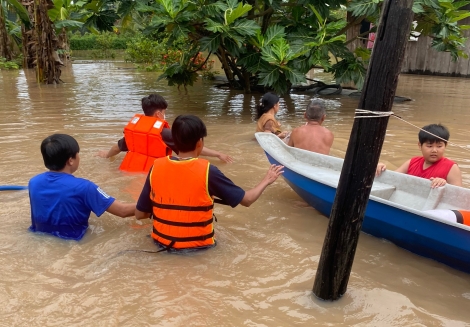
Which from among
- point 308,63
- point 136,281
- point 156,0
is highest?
point 156,0

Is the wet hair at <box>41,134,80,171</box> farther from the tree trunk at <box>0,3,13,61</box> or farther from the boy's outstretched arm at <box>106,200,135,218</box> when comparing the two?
the tree trunk at <box>0,3,13,61</box>

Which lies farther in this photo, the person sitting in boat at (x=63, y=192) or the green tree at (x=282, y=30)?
the green tree at (x=282, y=30)

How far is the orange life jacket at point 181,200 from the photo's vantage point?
10.8 feet

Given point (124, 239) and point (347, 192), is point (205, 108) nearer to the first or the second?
point (124, 239)

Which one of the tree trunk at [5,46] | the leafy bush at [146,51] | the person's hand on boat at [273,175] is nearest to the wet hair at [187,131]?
the person's hand on boat at [273,175]

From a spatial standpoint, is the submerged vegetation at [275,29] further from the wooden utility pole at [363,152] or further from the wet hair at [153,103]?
the wooden utility pole at [363,152]

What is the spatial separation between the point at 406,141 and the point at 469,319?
15.7 ft

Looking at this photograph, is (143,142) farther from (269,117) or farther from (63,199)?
(269,117)

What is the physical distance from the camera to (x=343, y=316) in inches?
116

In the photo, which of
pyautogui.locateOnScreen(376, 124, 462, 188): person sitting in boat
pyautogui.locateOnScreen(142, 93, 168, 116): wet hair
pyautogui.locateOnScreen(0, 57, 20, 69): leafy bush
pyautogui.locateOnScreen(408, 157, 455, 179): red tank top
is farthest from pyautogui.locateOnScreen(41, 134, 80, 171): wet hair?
pyautogui.locateOnScreen(0, 57, 20, 69): leafy bush

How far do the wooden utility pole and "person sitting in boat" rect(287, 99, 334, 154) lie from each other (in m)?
2.42

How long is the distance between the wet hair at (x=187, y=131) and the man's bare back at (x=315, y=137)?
2.24 m

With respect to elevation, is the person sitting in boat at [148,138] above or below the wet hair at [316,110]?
below

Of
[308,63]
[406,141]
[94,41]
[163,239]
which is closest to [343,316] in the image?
[163,239]
